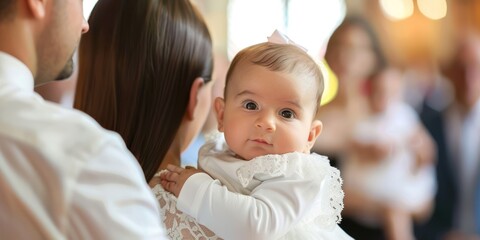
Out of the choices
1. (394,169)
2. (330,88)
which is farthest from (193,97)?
(394,169)

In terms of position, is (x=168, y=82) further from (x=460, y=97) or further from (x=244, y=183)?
(x=460, y=97)

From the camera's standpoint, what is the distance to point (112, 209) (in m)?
0.96

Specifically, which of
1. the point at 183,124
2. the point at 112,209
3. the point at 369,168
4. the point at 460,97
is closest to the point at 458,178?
the point at 460,97

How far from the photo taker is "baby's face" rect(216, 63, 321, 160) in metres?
1.49

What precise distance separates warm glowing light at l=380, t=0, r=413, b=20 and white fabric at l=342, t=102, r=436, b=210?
1459mm

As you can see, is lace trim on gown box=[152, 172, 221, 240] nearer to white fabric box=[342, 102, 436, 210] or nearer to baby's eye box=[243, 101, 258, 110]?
baby's eye box=[243, 101, 258, 110]

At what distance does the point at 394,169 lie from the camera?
533cm

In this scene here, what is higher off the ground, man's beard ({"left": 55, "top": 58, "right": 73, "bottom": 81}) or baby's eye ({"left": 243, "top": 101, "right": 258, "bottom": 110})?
man's beard ({"left": 55, "top": 58, "right": 73, "bottom": 81})

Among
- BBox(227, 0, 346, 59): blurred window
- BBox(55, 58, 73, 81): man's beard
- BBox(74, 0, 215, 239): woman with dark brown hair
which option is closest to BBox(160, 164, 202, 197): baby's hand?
BBox(74, 0, 215, 239): woman with dark brown hair

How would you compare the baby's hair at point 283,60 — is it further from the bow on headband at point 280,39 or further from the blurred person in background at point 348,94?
the blurred person in background at point 348,94

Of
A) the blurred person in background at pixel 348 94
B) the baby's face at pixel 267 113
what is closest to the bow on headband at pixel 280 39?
the baby's face at pixel 267 113

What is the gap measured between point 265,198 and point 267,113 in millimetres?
203

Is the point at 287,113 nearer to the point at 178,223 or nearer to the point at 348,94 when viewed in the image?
the point at 178,223

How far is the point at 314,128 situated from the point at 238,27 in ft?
18.3
